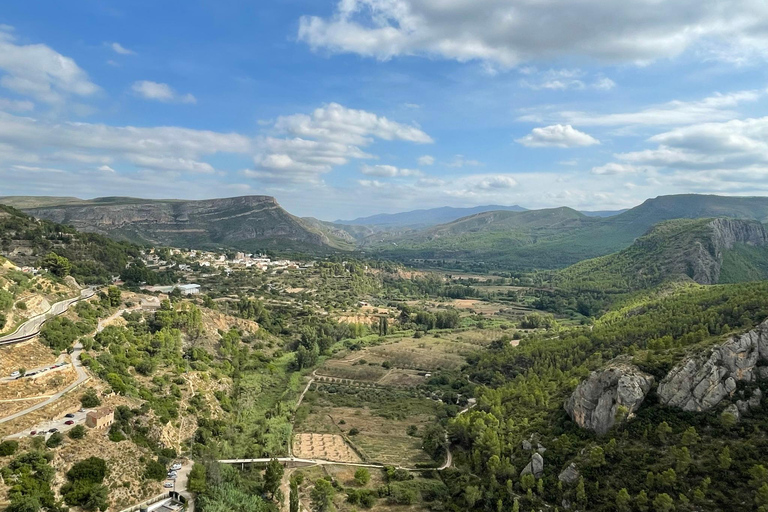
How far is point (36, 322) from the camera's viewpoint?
65.1 m

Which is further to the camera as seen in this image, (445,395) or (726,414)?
(445,395)

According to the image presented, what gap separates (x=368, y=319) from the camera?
466ft

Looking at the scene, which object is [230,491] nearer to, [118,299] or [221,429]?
[221,429]

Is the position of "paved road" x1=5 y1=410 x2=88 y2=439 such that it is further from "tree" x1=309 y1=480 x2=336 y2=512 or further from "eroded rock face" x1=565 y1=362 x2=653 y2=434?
"eroded rock face" x1=565 y1=362 x2=653 y2=434

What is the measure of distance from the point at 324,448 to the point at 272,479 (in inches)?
574

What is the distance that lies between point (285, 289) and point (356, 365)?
218ft

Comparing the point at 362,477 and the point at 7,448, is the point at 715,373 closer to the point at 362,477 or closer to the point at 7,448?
the point at 362,477

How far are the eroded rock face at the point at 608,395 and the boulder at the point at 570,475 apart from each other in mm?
6534

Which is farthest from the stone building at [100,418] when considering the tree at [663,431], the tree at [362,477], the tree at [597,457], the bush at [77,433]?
the tree at [663,431]

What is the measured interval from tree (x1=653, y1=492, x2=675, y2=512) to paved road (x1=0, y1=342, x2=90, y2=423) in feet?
198

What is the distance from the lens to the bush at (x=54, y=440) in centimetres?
4330

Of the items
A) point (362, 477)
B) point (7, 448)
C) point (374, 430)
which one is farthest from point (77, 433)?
point (374, 430)

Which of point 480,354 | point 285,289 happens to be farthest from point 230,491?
point 285,289

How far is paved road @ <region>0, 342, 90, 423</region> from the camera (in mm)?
45941
